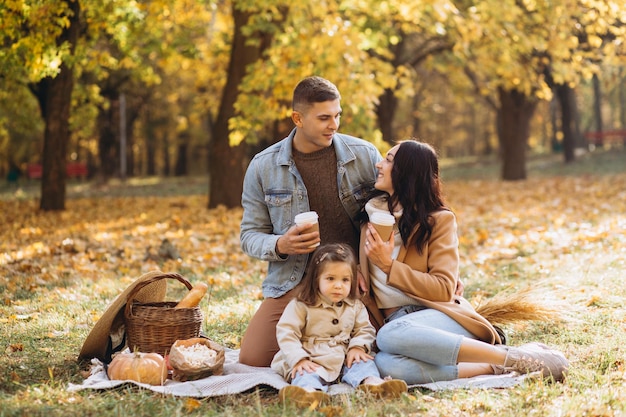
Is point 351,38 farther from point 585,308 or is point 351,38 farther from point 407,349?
point 407,349

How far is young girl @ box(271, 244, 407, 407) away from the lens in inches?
164

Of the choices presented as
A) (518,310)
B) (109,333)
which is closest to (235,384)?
(109,333)

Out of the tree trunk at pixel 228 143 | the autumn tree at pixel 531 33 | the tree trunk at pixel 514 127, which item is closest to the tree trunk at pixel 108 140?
the tree trunk at pixel 228 143

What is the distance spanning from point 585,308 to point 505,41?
294 inches

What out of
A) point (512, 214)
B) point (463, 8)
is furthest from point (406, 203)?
point (463, 8)

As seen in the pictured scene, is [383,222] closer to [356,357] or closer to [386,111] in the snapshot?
[356,357]

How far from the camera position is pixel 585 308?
577 centimetres

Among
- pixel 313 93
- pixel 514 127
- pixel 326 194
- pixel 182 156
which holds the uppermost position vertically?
pixel 514 127

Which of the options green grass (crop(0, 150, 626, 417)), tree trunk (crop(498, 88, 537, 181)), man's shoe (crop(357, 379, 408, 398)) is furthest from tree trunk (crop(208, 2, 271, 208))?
man's shoe (crop(357, 379, 408, 398))

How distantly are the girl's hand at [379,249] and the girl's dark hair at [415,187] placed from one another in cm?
20

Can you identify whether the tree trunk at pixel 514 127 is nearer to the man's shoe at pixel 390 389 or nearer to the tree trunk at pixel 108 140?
the tree trunk at pixel 108 140

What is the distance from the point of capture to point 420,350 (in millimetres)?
4188

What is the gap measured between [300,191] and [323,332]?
99 centimetres

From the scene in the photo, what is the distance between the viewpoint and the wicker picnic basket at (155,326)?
15.1 ft
